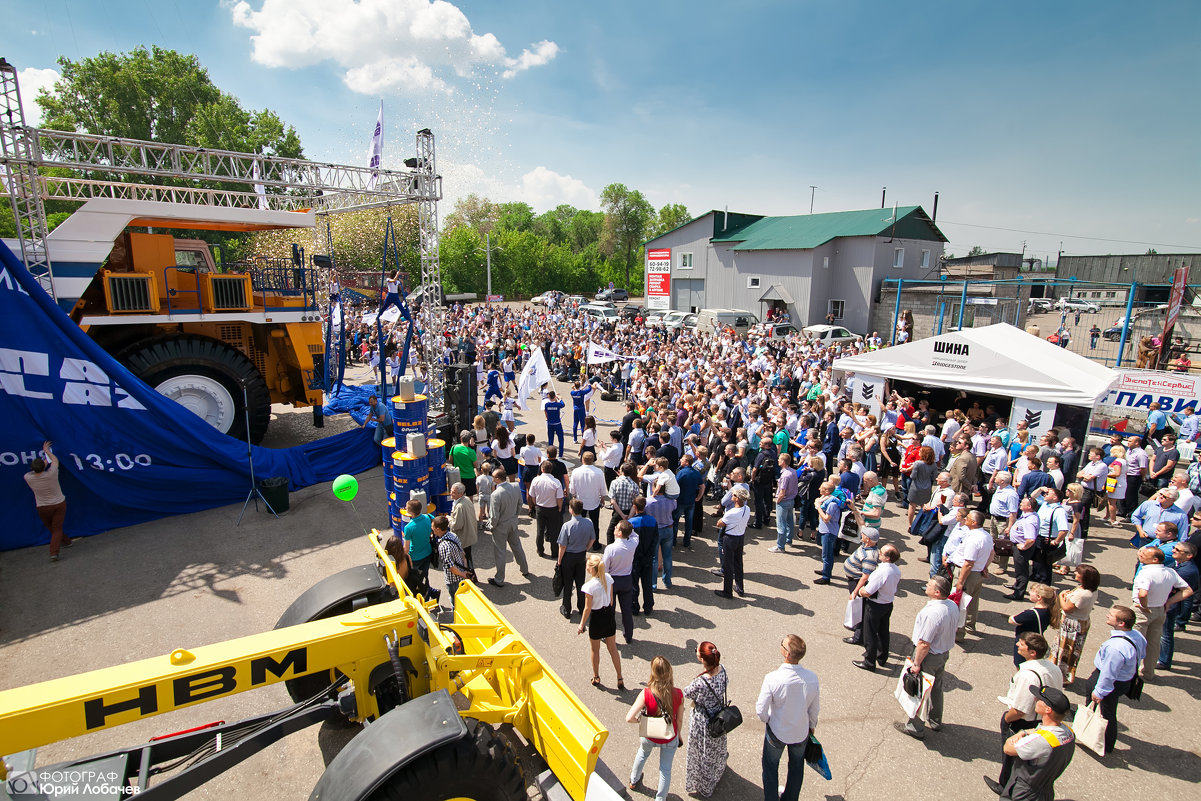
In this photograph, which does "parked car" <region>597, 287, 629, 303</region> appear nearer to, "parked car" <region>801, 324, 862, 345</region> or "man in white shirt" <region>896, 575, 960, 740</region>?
"parked car" <region>801, 324, 862, 345</region>

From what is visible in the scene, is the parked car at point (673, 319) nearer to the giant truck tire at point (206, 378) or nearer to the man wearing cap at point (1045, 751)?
the giant truck tire at point (206, 378)

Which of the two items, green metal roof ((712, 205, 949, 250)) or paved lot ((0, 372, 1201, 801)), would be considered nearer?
paved lot ((0, 372, 1201, 801))

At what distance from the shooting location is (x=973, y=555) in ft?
20.8

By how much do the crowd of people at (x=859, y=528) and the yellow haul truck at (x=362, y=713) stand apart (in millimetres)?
1064

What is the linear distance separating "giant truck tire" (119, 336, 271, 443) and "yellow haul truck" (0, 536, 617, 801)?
822 centimetres

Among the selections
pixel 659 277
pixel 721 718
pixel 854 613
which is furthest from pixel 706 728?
pixel 659 277

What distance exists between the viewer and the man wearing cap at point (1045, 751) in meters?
3.76

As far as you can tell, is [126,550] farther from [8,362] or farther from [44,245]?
[44,245]

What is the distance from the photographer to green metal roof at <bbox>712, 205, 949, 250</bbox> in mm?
31953

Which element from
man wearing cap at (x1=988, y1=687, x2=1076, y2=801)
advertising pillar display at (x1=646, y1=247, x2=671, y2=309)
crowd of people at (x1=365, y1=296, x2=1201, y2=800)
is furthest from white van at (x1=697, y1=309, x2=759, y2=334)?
A: man wearing cap at (x1=988, y1=687, x2=1076, y2=801)

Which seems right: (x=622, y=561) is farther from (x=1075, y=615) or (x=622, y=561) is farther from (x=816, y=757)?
(x=1075, y=615)

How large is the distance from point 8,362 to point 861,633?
11513 millimetres

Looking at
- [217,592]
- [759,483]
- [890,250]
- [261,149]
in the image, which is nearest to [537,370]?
[759,483]

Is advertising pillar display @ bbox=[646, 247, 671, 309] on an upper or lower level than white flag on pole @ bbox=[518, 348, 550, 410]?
upper
